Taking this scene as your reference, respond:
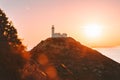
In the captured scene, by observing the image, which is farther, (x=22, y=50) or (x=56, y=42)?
(x=56, y=42)

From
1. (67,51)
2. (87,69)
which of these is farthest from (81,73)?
(67,51)

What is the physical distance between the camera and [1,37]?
72.1m

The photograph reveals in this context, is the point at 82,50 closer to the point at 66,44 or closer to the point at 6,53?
the point at 66,44

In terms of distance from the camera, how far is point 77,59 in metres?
164

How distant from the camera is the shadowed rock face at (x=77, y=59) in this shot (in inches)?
5881

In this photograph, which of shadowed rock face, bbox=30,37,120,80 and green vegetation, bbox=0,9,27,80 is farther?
shadowed rock face, bbox=30,37,120,80

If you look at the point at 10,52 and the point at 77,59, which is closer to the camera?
the point at 10,52

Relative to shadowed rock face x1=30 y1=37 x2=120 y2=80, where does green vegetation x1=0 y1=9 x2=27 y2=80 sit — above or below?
above

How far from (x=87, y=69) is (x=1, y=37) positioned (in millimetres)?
88831

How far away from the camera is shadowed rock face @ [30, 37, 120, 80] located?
149375 millimetres

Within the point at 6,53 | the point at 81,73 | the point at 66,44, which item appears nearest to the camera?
the point at 6,53

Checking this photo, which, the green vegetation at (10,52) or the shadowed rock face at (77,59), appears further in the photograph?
the shadowed rock face at (77,59)

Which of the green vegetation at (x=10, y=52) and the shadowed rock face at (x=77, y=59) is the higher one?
the green vegetation at (x=10, y=52)

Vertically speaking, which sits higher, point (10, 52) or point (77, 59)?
point (10, 52)
